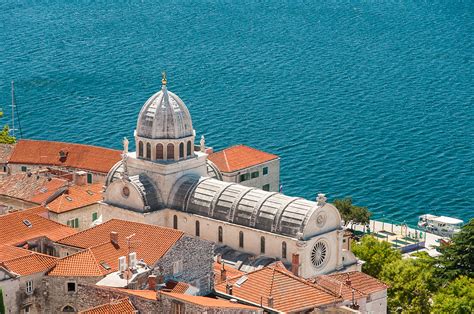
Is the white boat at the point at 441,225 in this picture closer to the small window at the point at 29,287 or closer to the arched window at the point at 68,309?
the small window at the point at 29,287

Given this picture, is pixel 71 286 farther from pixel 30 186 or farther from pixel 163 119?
pixel 30 186

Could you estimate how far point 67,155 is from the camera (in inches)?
5148

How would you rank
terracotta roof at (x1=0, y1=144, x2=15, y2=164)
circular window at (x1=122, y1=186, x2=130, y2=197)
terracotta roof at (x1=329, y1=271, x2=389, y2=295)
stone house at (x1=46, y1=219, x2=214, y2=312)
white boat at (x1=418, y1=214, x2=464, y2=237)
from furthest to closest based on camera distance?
white boat at (x1=418, y1=214, x2=464, y2=237), terracotta roof at (x1=0, y1=144, x2=15, y2=164), circular window at (x1=122, y1=186, x2=130, y2=197), terracotta roof at (x1=329, y1=271, x2=389, y2=295), stone house at (x1=46, y1=219, x2=214, y2=312)

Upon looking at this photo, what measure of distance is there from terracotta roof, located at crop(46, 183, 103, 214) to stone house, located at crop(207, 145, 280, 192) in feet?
43.8

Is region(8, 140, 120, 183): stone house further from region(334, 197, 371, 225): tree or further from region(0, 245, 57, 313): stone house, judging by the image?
region(0, 245, 57, 313): stone house

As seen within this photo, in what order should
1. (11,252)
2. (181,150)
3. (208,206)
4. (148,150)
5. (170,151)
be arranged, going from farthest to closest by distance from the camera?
(181,150) → (148,150) → (170,151) → (208,206) → (11,252)

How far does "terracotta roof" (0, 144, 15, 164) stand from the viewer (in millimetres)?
134000

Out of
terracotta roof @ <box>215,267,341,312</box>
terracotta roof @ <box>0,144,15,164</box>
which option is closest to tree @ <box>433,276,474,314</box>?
terracotta roof @ <box>215,267,341,312</box>

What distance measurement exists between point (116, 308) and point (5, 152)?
65.4m

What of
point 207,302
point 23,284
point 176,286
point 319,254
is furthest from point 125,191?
point 207,302

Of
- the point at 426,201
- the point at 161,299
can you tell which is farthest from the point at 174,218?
the point at 426,201

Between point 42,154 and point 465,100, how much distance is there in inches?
3496

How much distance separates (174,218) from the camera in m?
103

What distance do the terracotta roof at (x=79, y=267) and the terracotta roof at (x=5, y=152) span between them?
51.2 metres
